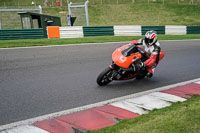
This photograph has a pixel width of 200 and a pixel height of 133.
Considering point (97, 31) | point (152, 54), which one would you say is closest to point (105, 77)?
point (152, 54)

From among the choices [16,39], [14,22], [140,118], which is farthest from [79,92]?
[14,22]

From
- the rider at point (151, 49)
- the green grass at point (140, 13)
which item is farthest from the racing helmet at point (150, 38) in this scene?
the green grass at point (140, 13)

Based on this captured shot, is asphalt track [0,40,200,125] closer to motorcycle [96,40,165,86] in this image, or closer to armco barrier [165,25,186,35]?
motorcycle [96,40,165,86]

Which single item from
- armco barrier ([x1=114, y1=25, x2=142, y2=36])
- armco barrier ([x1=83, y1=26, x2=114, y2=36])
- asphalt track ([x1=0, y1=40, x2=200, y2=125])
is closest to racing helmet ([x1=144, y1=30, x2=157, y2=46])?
asphalt track ([x1=0, y1=40, x2=200, y2=125])

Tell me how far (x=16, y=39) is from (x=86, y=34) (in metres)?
5.03

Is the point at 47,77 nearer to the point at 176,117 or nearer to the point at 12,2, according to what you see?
the point at 176,117

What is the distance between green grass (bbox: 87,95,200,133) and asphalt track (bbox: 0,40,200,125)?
5.12 feet

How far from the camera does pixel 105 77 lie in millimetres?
6648

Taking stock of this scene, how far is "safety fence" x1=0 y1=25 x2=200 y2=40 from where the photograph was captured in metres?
16.5

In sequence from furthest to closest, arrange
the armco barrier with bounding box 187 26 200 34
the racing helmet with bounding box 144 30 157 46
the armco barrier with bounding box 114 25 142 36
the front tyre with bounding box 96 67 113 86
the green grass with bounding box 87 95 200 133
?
the armco barrier with bounding box 187 26 200 34
the armco barrier with bounding box 114 25 142 36
the racing helmet with bounding box 144 30 157 46
the front tyre with bounding box 96 67 113 86
the green grass with bounding box 87 95 200 133

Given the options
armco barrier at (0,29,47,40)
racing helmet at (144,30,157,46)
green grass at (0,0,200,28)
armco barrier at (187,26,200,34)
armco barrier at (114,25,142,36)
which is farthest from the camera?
green grass at (0,0,200,28)

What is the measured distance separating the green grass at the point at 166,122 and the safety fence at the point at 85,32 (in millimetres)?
13696

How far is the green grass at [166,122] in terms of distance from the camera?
3.81 meters

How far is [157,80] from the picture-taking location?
770 cm
